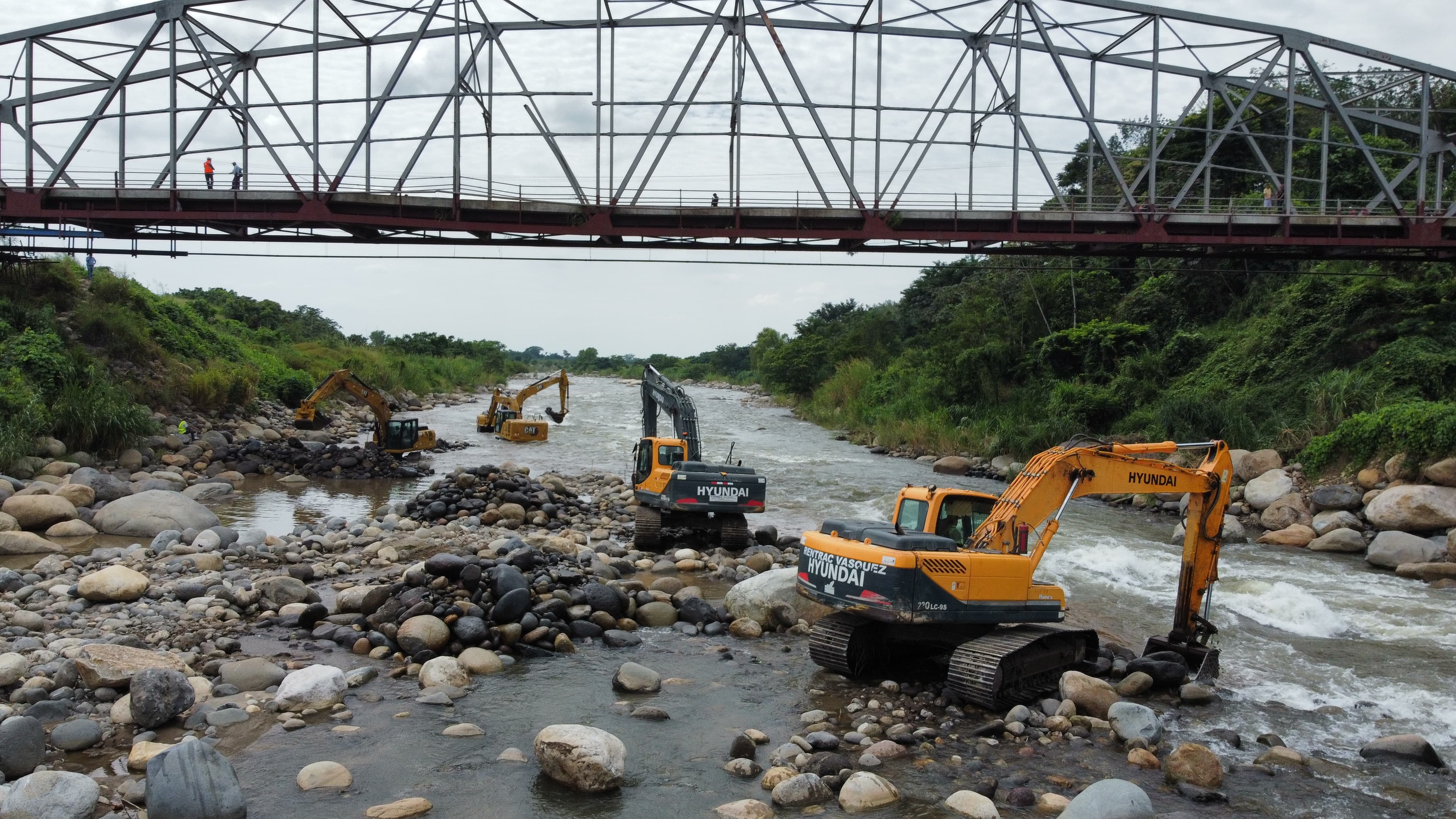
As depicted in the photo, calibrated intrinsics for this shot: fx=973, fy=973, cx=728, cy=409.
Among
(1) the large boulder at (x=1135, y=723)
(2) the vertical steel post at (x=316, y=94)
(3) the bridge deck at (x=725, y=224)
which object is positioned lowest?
(1) the large boulder at (x=1135, y=723)

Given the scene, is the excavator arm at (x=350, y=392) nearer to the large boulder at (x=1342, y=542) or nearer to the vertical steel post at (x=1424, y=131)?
the large boulder at (x=1342, y=542)

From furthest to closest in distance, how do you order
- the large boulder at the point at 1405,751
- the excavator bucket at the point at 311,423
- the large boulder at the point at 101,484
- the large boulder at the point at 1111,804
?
the excavator bucket at the point at 311,423
the large boulder at the point at 101,484
the large boulder at the point at 1405,751
the large boulder at the point at 1111,804

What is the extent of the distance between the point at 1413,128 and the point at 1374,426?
520 inches

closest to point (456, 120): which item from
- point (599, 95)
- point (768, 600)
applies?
point (599, 95)

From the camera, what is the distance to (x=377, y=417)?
34.7 meters

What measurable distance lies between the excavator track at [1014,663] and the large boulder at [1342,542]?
41.3 ft

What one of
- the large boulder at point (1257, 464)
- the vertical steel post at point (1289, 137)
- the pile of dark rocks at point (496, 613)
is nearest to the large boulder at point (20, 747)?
the pile of dark rocks at point (496, 613)

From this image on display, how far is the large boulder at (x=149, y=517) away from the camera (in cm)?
1886

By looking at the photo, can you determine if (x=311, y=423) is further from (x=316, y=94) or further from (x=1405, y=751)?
(x=1405, y=751)

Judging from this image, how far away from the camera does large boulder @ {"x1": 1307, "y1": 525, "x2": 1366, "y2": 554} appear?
2094 centimetres

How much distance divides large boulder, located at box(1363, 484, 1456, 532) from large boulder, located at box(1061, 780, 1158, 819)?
17.0m

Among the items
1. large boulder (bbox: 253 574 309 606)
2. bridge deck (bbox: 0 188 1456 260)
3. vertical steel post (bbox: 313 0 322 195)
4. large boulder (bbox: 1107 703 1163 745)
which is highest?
vertical steel post (bbox: 313 0 322 195)

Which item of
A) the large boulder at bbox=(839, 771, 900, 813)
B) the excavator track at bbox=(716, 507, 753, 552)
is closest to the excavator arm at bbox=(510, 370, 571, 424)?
the excavator track at bbox=(716, 507, 753, 552)

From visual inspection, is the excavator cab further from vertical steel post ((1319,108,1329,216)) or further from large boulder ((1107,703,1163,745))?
vertical steel post ((1319,108,1329,216))
